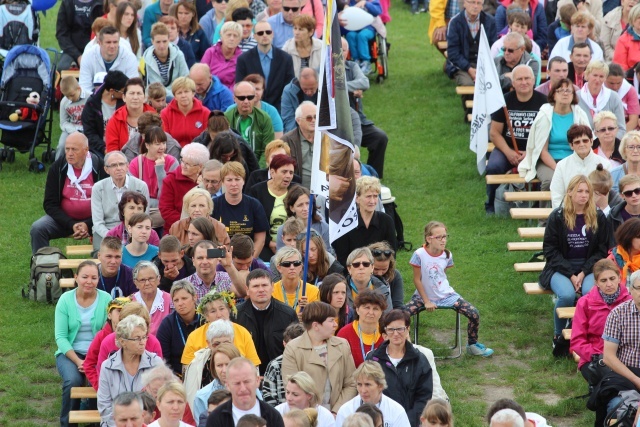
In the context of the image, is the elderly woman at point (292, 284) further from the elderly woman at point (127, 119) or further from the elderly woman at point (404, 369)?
the elderly woman at point (127, 119)

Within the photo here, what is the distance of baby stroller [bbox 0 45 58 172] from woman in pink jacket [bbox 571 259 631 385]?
839 centimetres

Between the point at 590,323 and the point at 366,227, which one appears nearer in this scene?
the point at 590,323

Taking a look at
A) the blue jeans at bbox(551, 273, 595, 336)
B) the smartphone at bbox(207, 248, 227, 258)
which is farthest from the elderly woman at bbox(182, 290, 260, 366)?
the blue jeans at bbox(551, 273, 595, 336)

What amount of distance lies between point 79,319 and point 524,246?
4.96 m

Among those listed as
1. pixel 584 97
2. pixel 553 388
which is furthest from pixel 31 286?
pixel 584 97

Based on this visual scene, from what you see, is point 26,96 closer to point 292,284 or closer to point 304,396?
point 292,284

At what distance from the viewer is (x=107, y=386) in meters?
11.1

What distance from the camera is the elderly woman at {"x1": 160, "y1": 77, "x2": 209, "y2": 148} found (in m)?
15.6

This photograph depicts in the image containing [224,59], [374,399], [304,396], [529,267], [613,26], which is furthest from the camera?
[613,26]

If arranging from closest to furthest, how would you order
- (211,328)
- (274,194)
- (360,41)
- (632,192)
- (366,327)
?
(211,328), (366,327), (632,192), (274,194), (360,41)

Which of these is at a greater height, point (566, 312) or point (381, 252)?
point (381, 252)

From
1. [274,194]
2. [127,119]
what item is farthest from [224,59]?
[274,194]

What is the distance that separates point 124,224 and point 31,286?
5.76 feet

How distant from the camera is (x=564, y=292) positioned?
42.5 feet
